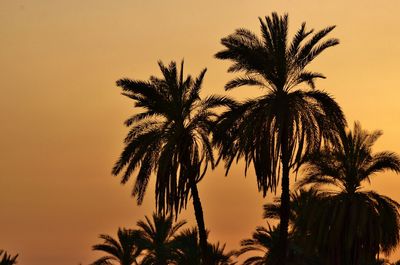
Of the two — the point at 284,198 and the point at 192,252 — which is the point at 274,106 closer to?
the point at 284,198

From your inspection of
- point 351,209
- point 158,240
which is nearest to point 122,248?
point 158,240

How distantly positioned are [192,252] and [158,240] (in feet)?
17.7

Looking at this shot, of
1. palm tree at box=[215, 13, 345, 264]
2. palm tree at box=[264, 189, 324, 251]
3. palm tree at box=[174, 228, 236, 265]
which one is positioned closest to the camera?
palm tree at box=[215, 13, 345, 264]

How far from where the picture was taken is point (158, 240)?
88.5 meters

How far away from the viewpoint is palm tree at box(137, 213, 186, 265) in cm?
8706

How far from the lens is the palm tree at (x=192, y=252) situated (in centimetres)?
8438

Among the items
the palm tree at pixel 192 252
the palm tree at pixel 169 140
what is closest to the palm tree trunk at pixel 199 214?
Result: the palm tree at pixel 169 140

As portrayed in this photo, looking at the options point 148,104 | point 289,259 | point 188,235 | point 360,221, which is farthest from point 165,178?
point 188,235

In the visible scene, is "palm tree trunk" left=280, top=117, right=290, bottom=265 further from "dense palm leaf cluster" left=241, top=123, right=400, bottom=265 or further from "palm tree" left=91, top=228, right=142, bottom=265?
"palm tree" left=91, top=228, right=142, bottom=265

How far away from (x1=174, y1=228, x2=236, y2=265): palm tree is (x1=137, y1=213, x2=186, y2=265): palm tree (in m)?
0.98

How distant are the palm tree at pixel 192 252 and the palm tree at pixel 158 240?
0.98m

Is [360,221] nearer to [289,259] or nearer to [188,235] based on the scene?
[289,259]

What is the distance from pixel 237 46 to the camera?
159 feet

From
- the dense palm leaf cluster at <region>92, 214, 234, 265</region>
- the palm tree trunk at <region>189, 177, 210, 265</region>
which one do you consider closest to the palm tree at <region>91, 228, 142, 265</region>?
the dense palm leaf cluster at <region>92, 214, 234, 265</region>
